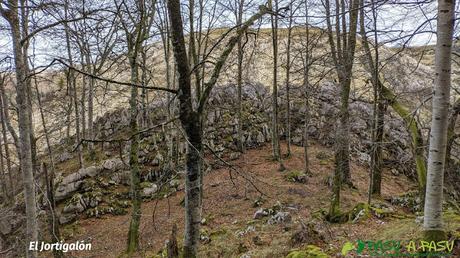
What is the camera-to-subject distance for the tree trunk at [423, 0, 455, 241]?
2.85 meters

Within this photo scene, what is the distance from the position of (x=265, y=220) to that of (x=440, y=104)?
7.06 metres

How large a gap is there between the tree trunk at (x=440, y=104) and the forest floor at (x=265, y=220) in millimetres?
1683

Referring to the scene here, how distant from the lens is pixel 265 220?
9227mm

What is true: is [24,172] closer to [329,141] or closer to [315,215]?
[315,215]

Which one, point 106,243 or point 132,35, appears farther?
point 106,243

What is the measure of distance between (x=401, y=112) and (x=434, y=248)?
584 centimetres

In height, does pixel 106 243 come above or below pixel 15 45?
below

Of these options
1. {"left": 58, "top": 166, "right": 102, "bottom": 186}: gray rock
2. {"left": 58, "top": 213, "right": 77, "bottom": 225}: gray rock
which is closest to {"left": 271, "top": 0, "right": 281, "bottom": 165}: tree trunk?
{"left": 58, "top": 166, "right": 102, "bottom": 186}: gray rock

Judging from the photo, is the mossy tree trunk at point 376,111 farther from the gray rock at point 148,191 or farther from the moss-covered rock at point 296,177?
the gray rock at point 148,191

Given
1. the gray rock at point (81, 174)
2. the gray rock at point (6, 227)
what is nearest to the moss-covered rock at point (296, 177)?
the gray rock at point (81, 174)

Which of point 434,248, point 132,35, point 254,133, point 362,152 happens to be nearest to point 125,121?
point 254,133

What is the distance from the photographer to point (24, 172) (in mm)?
4453

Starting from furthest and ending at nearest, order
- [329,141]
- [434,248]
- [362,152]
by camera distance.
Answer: [329,141], [362,152], [434,248]

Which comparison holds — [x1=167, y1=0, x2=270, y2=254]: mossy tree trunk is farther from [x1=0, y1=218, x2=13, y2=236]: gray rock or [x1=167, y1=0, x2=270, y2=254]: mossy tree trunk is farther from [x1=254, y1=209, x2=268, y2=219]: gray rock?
[x1=0, y1=218, x2=13, y2=236]: gray rock
